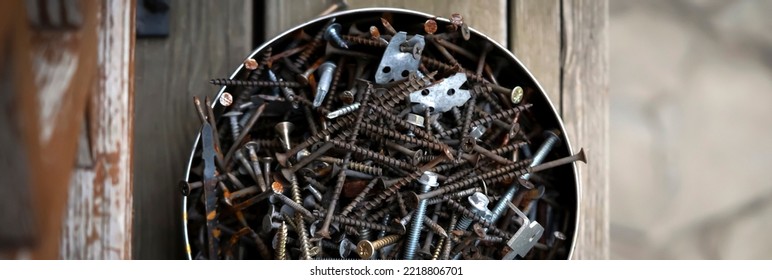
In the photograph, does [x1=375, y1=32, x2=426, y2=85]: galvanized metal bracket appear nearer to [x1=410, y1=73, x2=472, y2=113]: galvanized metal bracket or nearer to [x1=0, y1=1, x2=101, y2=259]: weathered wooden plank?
[x1=410, y1=73, x2=472, y2=113]: galvanized metal bracket

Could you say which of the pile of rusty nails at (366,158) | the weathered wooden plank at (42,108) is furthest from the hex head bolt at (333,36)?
the weathered wooden plank at (42,108)

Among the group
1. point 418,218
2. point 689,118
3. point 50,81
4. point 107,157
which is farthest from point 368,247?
point 689,118

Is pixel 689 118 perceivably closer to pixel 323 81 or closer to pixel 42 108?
pixel 323 81

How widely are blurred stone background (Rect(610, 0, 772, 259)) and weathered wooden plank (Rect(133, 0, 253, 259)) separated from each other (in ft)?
2.13

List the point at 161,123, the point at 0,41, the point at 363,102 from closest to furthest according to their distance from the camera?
the point at 0,41, the point at 363,102, the point at 161,123

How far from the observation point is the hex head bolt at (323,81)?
996 millimetres

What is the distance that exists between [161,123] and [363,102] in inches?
13.0

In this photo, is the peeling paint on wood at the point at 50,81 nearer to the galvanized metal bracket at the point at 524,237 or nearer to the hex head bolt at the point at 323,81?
the hex head bolt at the point at 323,81

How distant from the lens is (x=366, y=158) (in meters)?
0.98

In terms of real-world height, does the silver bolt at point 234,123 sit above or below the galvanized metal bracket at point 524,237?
above

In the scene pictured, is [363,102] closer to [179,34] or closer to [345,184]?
[345,184]

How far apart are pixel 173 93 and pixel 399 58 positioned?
343 millimetres
